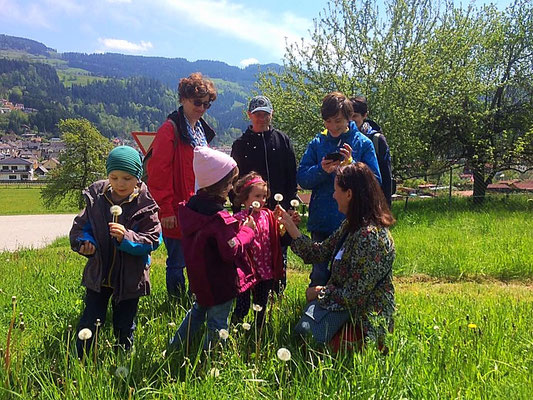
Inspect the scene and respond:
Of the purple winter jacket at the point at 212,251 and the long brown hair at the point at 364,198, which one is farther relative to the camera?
the long brown hair at the point at 364,198

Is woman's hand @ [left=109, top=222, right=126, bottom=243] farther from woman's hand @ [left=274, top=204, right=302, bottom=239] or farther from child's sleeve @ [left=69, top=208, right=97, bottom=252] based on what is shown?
woman's hand @ [left=274, top=204, right=302, bottom=239]

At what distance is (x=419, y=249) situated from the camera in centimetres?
804

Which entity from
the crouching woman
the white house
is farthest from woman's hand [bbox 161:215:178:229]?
the white house

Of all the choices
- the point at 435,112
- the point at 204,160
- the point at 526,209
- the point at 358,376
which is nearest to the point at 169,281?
the point at 204,160

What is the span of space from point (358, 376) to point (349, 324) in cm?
63

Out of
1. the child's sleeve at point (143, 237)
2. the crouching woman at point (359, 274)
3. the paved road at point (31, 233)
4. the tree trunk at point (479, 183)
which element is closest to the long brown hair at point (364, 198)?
the crouching woman at point (359, 274)

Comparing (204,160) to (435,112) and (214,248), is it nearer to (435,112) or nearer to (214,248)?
(214,248)

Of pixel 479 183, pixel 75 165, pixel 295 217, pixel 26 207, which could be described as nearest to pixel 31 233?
pixel 295 217

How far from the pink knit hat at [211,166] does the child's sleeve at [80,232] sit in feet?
2.98

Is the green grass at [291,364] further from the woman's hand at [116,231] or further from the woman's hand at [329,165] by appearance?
the woman's hand at [329,165]

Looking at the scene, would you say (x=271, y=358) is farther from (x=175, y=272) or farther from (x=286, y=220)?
(x=175, y=272)

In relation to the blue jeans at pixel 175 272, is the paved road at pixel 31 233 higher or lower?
lower

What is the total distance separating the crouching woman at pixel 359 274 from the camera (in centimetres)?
296

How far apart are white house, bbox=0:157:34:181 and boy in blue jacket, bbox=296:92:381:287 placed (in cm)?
14057
